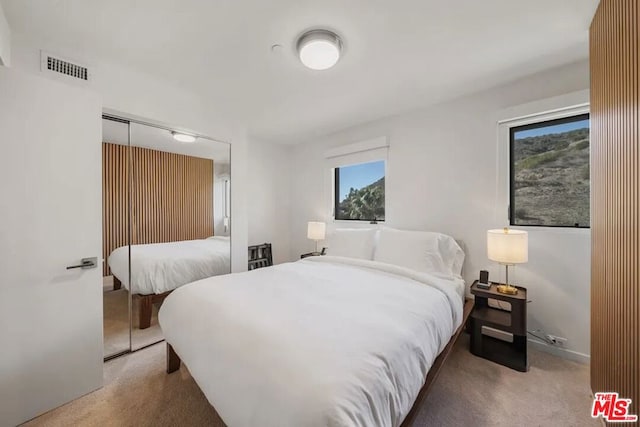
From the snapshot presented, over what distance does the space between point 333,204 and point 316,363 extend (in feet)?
9.64

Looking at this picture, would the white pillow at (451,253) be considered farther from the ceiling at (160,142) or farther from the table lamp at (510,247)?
the ceiling at (160,142)

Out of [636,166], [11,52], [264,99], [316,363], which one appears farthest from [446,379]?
[11,52]

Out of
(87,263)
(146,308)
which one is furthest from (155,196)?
(146,308)

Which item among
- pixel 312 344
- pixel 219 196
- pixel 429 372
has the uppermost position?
pixel 219 196

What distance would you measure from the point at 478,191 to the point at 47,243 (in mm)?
3402

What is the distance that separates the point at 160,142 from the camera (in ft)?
7.50

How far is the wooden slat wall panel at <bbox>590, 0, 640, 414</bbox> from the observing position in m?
1.04

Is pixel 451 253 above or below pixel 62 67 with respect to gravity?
below

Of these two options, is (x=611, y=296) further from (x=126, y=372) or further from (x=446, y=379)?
(x=126, y=372)

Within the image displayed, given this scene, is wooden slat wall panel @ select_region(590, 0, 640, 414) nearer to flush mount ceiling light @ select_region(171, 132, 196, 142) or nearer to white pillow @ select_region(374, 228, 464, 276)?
white pillow @ select_region(374, 228, 464, 276)

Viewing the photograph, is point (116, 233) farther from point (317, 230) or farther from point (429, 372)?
point (429, 372)

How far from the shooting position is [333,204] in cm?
374

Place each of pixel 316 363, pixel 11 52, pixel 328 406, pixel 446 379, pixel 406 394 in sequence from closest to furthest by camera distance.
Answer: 1. pixel 328 406
2. pixel 316 363
3. pixel 406 394
4. pixel 11 52
5. pixel 446 379

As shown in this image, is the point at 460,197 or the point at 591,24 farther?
the point at 460,197
